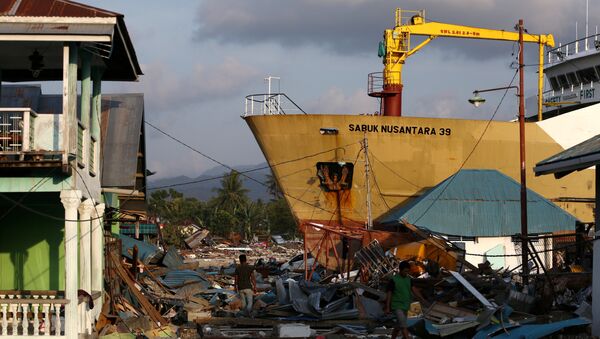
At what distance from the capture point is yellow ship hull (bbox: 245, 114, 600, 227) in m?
36.8

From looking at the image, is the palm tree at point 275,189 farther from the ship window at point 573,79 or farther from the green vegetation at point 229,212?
the green vegetation at point 229,212

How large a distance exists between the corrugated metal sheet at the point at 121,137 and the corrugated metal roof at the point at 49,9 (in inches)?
216

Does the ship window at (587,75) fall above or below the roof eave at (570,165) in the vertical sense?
above

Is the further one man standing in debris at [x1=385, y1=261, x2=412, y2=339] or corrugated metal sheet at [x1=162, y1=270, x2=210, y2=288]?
corrugated metal sheet at [x1=162, y1=270, x2=210, y2=288]

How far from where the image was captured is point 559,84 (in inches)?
1651

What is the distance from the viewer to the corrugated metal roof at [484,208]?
117 feet

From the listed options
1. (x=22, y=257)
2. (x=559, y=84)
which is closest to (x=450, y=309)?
(x=22, y=257)

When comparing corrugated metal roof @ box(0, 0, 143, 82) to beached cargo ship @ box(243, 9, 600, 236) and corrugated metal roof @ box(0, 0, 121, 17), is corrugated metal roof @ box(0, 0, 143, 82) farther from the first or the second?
beached cargo ship @ box(243, 9, 600, 236)

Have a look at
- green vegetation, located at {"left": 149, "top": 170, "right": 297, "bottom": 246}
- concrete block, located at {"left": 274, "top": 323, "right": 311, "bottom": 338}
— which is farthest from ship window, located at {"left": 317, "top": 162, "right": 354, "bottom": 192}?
green vegetation, located at {"left": 149, "top": 170, "right": 297, "bottom": 246}

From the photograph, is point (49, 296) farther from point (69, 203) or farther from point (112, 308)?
point (69, 203)

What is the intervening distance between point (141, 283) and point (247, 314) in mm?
5577

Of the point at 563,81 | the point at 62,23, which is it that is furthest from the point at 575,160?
the point at 563,81

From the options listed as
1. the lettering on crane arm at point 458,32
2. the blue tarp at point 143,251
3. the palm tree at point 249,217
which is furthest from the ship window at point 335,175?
the palm tree at point 249,217

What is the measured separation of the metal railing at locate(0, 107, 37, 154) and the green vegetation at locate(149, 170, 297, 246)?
7919cm
